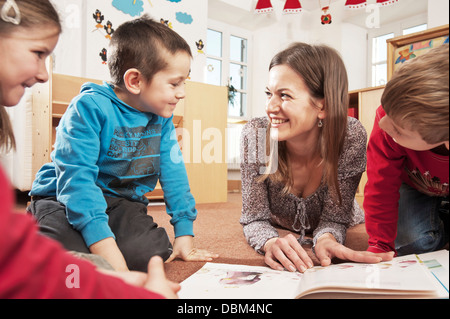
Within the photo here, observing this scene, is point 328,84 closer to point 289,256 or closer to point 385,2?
point 385,2

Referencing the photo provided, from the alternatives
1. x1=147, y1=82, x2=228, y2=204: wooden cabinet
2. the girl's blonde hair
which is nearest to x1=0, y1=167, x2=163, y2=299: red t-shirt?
the girl's blonde hair

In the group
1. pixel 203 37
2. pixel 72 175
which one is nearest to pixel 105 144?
pixel 72 175

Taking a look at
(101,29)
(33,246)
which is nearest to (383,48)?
(101,29)

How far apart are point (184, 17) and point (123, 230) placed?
35 cm

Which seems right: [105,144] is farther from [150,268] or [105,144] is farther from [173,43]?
[150,268]

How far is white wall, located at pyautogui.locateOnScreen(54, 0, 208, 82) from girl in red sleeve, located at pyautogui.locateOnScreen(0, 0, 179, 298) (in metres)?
0.07

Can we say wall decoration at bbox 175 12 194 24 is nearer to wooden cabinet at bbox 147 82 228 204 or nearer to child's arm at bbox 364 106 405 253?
wooden cabinet at bbox 147 82 228 204

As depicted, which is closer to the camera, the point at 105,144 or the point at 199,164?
the point at 105,144

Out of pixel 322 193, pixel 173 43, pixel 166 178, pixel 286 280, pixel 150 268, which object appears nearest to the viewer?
pixel 150 268

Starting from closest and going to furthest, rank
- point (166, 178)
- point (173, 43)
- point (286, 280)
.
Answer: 1. point (286, 280)
2. point (173, 43)
3. point (166, 178)

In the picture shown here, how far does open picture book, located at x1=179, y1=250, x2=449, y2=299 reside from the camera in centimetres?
29

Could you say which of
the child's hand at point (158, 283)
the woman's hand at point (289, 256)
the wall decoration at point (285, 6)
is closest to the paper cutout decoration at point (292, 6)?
the wall decoration at point (285, 6)

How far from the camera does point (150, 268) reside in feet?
0.79

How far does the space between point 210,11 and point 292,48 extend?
168mm
